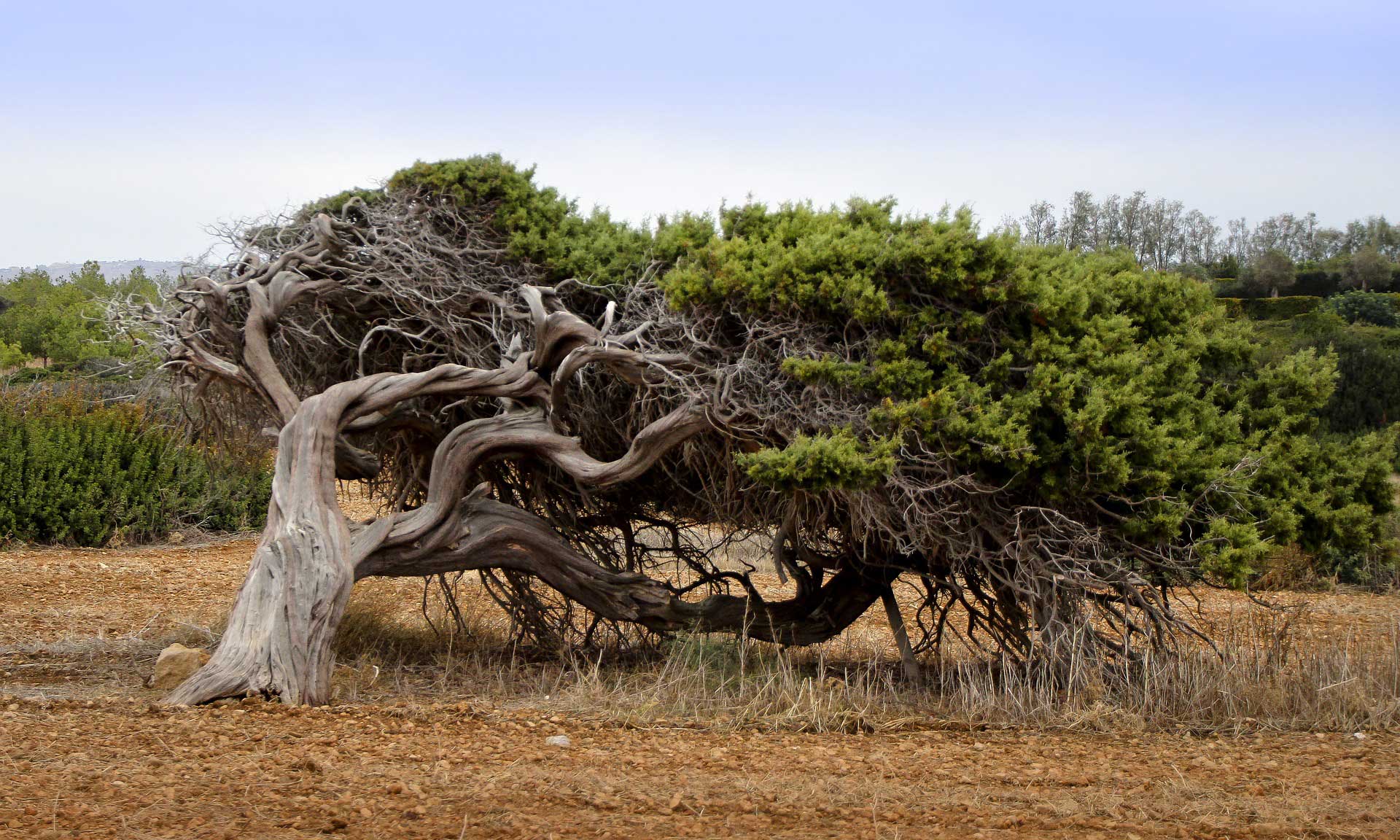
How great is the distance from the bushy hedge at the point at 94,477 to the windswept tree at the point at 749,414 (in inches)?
255

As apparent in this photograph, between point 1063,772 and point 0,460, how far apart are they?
13699 millimetres

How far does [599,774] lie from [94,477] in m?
12.3

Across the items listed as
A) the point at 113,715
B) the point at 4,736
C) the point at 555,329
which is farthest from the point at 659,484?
the point at 4,736

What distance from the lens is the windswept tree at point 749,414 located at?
662cm

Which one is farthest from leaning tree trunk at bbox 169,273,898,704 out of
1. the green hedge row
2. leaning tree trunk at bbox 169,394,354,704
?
the green hedge row

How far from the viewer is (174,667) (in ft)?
23.1

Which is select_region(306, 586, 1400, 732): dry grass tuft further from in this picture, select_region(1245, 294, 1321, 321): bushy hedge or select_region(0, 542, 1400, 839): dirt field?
select_region(1245, 294, 1321, 321): bushy hedge

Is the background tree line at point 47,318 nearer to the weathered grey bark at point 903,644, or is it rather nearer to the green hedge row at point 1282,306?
the weathered grey bark at point 903,644

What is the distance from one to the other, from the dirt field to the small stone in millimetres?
248

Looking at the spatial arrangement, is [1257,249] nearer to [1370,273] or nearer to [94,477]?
[1370,273]

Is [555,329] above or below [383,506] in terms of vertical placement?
above

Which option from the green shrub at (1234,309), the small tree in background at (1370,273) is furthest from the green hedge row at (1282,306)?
the small tree in background at (1370,273)

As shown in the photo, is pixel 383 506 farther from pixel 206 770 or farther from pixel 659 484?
pixel 206 770

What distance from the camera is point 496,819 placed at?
14.0 ft
